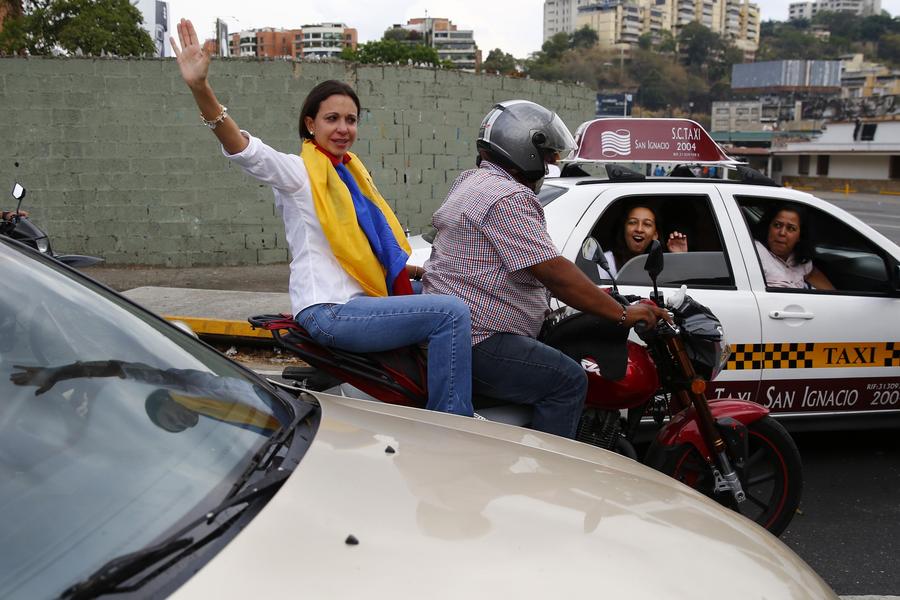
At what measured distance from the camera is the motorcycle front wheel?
12.3 feet

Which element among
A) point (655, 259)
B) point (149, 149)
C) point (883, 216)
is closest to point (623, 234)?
point (655, 259)

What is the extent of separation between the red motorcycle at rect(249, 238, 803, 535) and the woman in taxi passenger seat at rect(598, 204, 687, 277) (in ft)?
4.37

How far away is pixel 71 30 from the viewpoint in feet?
53.6

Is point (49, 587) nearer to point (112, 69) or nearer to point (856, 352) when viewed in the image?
point (856, 352)

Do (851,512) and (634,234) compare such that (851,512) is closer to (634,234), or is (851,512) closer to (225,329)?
(634,234)

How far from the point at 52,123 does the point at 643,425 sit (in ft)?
29.9

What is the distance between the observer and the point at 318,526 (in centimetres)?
176

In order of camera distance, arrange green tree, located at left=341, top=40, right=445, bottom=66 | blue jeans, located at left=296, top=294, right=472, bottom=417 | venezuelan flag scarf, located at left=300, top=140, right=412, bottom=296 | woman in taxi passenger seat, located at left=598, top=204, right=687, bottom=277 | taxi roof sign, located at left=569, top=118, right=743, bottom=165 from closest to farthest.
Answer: blue jeans, located at left=296, top=294, right=472, bottom=417, venezuelan flag scarf, located at left=300, top=140, right=412, bottom=296, woman in taxi passenger seat, located at left=598, top=204, right=687, bottom=277, taxi roof sign, located at left=569, top=118, right=743, bottom=165, green tree, located at left=341, top=40, right=445, bottom=66

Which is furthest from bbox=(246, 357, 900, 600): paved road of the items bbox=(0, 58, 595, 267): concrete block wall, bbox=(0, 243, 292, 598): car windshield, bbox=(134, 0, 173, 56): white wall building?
bbox=(134, 0, 173, 56): white wall building

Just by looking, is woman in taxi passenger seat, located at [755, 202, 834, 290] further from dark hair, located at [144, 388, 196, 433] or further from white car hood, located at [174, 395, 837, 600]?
dark hair, located at [144, 388, 196, 433]

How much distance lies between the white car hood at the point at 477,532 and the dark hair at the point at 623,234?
8.88 ft

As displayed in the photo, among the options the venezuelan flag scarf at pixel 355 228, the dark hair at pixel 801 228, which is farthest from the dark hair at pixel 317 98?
the dark hair at pixel 801 228

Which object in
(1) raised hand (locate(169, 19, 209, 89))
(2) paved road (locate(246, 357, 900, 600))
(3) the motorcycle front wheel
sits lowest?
(2) paved road (locate(246, 357, 900, 600))

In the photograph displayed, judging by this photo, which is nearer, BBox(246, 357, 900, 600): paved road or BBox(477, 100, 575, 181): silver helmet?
BBox(477, 100, 575, 181): silver helmet
